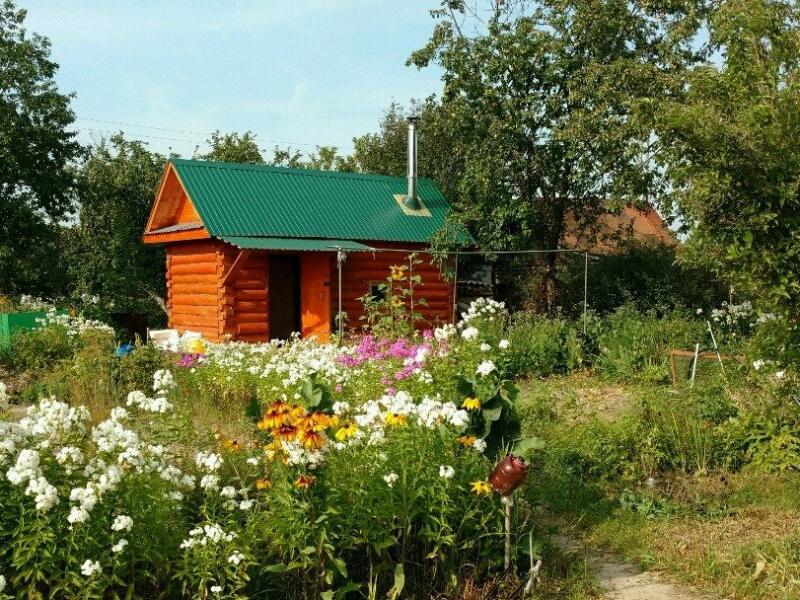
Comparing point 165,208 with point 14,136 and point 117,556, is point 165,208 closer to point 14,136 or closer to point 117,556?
point 14,136

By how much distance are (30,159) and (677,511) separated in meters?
26.5

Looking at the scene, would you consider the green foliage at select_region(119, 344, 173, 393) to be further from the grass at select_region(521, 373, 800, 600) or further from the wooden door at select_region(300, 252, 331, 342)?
the wooden door at select_region(300, 252, 331, 342)

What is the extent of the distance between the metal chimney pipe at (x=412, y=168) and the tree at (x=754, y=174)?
1437cm

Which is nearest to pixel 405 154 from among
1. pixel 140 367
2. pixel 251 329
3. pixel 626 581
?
pixel 251 329

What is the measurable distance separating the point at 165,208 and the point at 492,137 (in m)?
8.25

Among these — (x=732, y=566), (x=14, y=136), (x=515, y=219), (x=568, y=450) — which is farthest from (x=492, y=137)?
(x=14, y=136)

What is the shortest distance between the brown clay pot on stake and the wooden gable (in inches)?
565

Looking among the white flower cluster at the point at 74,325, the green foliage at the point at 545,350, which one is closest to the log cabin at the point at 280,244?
the white flower cluster at the point at 74,325

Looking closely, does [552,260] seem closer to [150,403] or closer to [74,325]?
[74,325]

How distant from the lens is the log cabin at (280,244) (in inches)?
684

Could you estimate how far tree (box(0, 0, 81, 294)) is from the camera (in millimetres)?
26609

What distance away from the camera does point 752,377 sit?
6.62 metres

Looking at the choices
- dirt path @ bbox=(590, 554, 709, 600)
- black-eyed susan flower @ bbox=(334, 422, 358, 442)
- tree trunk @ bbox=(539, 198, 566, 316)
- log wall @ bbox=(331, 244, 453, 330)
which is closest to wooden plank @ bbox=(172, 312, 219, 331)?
log wall @ bbox=(331, 244, 453, 330)

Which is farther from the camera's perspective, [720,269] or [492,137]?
[492,137]
